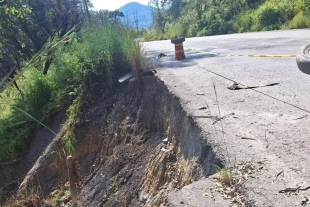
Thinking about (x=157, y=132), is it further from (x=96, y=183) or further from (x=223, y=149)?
(x=223, y=149)

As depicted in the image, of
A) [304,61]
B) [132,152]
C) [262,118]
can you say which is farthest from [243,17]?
[304,61]

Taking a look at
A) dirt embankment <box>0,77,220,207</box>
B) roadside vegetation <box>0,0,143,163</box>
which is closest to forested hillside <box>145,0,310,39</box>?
roadside vegetation <box>0,0,143,163</box>

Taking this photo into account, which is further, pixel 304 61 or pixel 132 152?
pixel 132 152

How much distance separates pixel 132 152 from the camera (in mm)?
5316

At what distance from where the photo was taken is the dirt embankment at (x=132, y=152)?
149 inches

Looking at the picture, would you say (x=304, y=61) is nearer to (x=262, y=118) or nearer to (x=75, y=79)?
(x=262, y=118)

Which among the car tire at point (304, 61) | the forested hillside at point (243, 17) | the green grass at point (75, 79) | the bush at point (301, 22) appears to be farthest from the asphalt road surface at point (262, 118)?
the forested hillside at point (243, 17)

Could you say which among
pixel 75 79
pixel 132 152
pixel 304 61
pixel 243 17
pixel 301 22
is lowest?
pixel 132 152

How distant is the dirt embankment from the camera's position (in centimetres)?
378

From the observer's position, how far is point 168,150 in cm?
443

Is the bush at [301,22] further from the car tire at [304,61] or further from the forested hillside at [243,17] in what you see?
the car tire at [304,61]

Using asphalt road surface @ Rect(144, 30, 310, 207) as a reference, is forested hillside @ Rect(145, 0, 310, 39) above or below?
above

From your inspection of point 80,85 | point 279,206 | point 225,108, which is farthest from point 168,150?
point 80,85

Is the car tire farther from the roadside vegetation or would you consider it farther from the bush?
the bush
